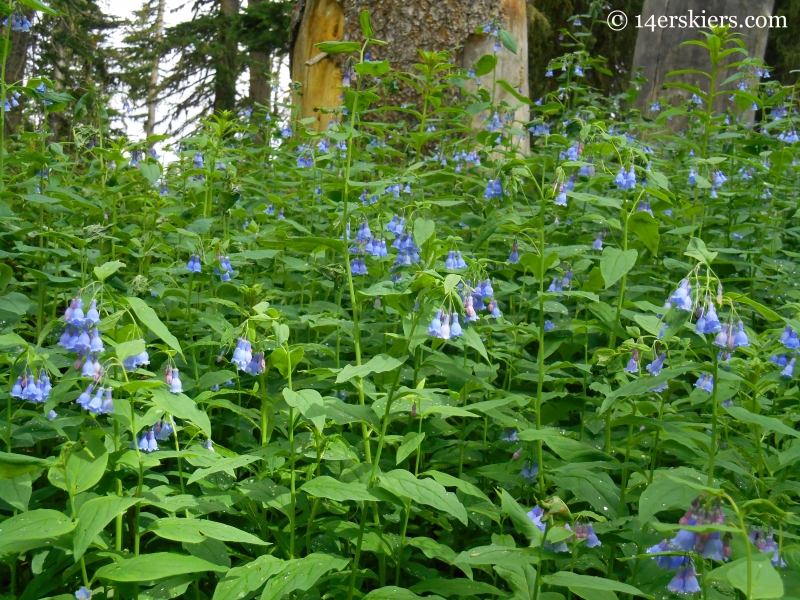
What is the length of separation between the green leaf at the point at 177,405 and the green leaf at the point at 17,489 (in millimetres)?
446

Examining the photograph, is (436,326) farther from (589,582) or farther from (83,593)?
(83,593)

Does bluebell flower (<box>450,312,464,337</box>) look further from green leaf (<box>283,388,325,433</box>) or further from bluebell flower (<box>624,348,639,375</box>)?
bluebell flower (<box>624,348,639,375</box>)

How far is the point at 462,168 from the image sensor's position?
5172mm

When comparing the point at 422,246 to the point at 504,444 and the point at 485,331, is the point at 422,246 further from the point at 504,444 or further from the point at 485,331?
the point at 504,444

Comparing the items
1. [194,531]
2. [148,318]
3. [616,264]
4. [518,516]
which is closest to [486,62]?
[616,264]

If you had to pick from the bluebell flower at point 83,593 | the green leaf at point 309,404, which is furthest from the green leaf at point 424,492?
the bluebell flower at point 83,593

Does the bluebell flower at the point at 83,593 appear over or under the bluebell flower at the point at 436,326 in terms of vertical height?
under

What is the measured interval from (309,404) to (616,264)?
1.16 metres

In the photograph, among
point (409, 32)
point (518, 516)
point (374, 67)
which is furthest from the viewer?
point (409, 32)

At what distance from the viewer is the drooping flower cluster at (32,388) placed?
229 cm

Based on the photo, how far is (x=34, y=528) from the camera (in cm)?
198

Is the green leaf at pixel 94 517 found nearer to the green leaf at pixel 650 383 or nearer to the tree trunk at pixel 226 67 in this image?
the green leaf at pixel 650 383

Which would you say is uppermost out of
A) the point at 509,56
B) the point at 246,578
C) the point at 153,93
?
the point at 153,93

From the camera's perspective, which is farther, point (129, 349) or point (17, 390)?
point (17, 390)
